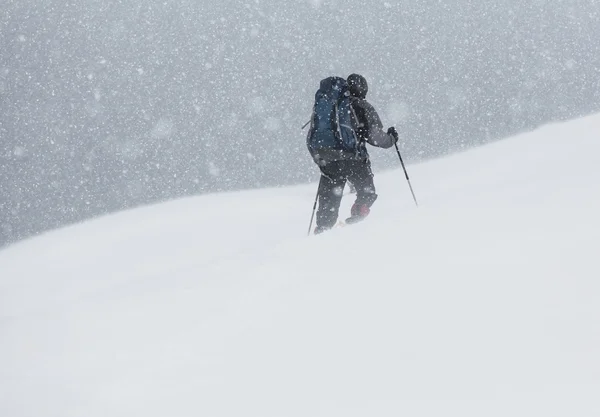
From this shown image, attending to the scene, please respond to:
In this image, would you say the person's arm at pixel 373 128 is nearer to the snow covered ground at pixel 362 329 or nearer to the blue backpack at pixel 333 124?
the blue backpack at pixel 333 124

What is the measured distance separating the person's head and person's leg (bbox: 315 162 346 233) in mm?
730

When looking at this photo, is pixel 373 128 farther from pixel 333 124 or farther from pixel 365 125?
pixel 333 124

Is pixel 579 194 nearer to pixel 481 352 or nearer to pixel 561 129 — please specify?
pixel 481 352

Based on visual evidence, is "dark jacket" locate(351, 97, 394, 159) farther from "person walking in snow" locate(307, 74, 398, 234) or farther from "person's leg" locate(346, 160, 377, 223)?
"person's leg" locate(346, 160, 377, 223)

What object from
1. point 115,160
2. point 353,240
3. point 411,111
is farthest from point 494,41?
point 353,240

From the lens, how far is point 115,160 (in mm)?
63000

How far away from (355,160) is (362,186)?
0.33 m

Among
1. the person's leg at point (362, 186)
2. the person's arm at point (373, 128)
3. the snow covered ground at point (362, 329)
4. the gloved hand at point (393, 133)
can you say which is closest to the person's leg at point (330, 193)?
the person's leg at point (362, 186)

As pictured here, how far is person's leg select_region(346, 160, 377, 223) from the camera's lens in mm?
5578

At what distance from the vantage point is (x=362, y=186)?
5.65 metres

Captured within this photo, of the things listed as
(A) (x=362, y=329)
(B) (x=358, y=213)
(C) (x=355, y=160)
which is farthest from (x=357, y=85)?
(A) (x=362, y=329)

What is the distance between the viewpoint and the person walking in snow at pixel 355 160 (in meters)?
5.29

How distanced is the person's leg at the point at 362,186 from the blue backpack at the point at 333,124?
0.25 metres

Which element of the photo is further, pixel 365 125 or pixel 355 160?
pixel 355 160
